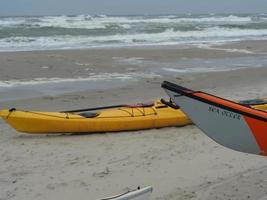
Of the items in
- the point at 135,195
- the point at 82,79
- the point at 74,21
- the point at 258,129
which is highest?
the point at 258,129

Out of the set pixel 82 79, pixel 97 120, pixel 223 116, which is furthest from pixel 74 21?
pixel 223 116

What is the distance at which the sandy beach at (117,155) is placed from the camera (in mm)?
4375

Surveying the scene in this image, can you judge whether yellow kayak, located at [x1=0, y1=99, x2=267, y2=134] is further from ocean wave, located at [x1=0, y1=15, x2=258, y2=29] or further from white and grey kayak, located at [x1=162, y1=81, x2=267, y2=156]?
ocean wave, located at [x1=0, y1=15, x2=258, y2=29]

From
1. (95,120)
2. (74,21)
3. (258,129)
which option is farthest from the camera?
(74,21)

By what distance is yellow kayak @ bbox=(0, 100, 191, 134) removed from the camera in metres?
6.34

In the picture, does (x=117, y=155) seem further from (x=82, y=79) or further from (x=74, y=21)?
(x=74, y=21)

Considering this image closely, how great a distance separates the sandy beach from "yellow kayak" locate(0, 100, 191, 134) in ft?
0.39

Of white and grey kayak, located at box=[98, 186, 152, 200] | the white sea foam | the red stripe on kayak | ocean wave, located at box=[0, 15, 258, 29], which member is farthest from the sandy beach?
ocean wave, located at box=[0, 15, 258, 29]

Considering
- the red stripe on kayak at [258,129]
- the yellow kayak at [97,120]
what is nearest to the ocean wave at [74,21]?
the yellow kayak at [97,120]

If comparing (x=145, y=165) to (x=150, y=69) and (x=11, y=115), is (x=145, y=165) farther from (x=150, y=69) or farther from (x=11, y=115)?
(x=150, y=69)

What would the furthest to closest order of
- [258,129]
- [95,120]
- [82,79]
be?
[82,79] → [95,120] → [258,129]

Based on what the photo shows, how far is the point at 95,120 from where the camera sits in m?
6.55

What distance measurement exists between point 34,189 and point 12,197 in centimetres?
24

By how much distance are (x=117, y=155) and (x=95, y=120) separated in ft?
3.81
